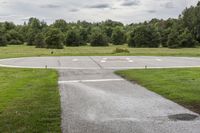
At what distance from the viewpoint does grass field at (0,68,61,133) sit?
321 inches

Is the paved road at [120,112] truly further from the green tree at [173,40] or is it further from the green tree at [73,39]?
the green tree at [73,39]

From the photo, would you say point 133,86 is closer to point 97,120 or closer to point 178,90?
point 178,90

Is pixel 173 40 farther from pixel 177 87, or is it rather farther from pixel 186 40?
pixel 177 87

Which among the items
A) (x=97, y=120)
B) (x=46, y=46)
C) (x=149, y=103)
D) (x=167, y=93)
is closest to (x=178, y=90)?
(x=167, y=93)

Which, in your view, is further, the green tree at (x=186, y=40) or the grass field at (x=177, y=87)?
the green tree at (x=186, y=40)

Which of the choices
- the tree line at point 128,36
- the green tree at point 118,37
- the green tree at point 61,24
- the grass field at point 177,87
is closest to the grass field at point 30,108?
the grass field at point 177,87

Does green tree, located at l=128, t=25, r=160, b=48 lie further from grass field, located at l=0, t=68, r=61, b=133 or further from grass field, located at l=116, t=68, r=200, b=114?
grass field, located at l=0, t=68, r=61, b=133

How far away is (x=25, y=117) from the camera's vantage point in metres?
9.15

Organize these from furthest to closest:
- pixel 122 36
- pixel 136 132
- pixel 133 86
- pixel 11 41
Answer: pixel 122 36 < pixel 11 41 < pixel 133 86 < pixel 136 132

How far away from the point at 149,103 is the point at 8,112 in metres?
3.73

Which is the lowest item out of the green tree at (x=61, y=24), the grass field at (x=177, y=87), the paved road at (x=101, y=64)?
the paved road at (x=101, y=64)

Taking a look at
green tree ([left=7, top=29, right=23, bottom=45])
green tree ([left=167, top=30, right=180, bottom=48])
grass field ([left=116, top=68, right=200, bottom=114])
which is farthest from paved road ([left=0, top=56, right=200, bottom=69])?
green tree ([left=7, top=29, right=23, bottom=45])

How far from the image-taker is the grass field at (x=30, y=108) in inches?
321

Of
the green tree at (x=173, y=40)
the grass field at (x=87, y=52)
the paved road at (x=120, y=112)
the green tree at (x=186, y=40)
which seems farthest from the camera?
the green tree at (x=186, y=40)
